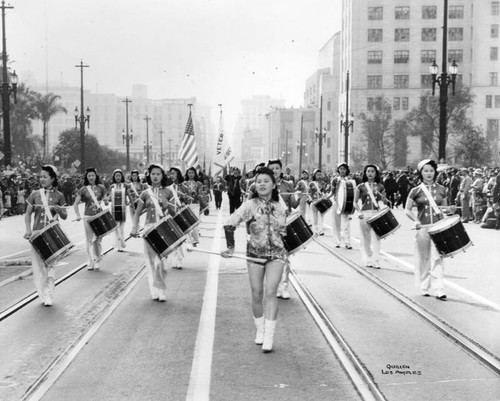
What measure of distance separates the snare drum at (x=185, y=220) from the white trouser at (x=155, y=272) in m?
0.58

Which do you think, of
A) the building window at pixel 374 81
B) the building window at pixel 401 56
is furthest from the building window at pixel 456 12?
the building window at pixel 374 81

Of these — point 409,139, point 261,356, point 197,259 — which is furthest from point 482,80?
point 261,356

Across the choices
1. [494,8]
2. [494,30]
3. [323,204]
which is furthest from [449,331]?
[494,8]

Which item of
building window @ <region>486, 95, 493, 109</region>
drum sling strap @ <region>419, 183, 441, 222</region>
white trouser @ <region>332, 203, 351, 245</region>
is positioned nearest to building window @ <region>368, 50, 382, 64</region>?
building window @ <region>486, 95, 493, 109</region>

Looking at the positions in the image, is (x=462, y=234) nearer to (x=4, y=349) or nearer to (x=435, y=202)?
(x=435, y=202)

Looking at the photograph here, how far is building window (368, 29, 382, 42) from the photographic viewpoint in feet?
304

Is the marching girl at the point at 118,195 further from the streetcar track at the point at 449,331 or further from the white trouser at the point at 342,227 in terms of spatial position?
the streetcar track at the point at 449,331

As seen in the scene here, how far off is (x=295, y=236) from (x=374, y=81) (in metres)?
87.0

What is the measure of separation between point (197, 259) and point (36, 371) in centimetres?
845

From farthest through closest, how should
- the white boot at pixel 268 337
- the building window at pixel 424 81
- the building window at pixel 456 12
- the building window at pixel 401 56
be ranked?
the building window at pixel 401 56 → the building window at pixel 424 81 → the building window at pixel 456 12 → the white boot at pixel 268 337

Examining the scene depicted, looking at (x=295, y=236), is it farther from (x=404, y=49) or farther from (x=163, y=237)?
(x=404, y=49)

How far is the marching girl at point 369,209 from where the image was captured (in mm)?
13484

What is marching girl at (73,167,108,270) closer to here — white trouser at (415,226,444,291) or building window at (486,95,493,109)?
white trouser at (415,226,444,291)

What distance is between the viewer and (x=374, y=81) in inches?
3664
